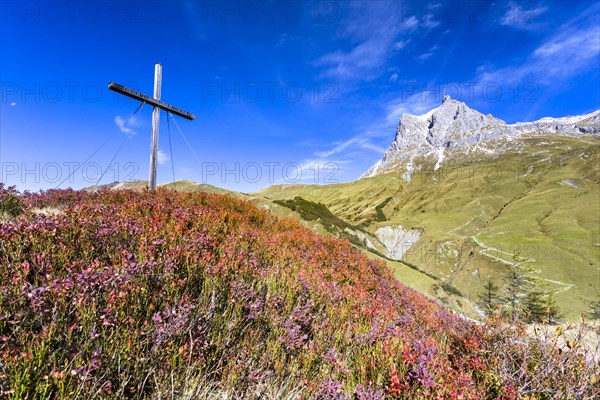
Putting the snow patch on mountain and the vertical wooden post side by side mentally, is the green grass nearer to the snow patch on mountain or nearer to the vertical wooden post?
the snow patch on mountain

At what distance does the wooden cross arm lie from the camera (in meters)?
9.02

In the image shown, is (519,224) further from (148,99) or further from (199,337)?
(199,337)

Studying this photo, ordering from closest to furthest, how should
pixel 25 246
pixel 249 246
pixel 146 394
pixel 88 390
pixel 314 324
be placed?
pixel 88 390 → pixel 146 394 → pixel 25 246 → pixel 314 324 → pixel 249 246

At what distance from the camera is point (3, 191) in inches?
265

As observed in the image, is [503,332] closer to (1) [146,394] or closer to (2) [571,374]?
(2) [571,374]

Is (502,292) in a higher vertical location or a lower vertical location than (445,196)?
lower

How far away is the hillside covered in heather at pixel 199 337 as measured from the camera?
2037 mm

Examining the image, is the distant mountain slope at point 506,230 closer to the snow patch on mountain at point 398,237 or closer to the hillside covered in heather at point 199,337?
the snow patch on mountain at point 398,237

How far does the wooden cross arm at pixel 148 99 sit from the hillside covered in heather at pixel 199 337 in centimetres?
618

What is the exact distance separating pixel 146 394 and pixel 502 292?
236 ft

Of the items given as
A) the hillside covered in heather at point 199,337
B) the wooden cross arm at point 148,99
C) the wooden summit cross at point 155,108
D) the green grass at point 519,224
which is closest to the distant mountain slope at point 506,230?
the green grass at point 519,224

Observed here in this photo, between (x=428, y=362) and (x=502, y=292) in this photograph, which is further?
(x=502, y=292)

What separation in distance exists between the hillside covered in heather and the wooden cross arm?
243 inches

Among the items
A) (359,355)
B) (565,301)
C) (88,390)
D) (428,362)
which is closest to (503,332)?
(428,362)
